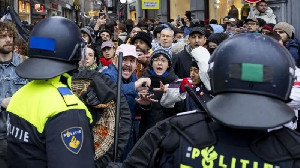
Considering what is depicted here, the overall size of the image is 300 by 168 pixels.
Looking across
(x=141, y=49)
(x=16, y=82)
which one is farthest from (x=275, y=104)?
(x=141, y=49)

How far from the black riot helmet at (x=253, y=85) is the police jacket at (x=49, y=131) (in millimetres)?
784

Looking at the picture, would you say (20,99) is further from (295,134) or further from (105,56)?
(105,56)

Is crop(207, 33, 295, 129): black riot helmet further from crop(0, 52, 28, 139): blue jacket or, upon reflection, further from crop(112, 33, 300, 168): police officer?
crop(0, 52, 28, 139): blue jacket

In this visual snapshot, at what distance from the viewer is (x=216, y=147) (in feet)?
5.77

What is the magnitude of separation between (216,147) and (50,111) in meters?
0.90

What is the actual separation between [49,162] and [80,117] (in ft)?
0.89

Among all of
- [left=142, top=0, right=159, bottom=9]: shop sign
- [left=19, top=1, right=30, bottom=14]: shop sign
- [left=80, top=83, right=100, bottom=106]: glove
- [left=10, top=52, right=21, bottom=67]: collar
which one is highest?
[left=19, top=1, right=30, bottom=14]: shop sign

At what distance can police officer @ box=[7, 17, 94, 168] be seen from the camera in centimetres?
221

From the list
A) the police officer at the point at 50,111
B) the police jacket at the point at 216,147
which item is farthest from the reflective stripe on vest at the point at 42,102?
the police jacket at the point at 216,147

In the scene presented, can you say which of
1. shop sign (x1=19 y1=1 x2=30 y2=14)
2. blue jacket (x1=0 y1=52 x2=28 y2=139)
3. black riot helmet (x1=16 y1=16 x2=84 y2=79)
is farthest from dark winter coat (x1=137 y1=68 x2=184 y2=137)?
shop sign (x1=19 y1=1 x2=30 y2=14)

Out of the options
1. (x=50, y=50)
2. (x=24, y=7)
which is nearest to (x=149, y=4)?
(x=24, y=7)

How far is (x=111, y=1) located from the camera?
51875 millimetres

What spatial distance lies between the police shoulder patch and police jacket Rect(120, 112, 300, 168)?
452mm

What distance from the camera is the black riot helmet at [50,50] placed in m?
2.42
